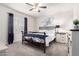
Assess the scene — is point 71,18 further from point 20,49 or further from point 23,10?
point 20,49

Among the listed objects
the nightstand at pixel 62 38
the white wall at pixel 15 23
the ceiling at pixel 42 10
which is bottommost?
the nightstand at pixel 62 38

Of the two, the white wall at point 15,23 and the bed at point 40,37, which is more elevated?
the white wall at point 15,23

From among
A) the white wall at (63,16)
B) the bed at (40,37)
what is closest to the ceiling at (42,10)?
the white wall at (63,16)

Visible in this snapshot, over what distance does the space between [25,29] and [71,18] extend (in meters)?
0.82

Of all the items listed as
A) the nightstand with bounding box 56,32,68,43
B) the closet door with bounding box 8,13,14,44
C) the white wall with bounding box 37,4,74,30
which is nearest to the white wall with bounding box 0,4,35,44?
the closet door with bounding box 8,13,14,44

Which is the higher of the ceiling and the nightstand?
the ceiling

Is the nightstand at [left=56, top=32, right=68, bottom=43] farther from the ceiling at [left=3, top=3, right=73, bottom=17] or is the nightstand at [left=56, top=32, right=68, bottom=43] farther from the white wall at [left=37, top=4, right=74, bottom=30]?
the ceiling at [left=3, top=3, right=73, bottom=17]

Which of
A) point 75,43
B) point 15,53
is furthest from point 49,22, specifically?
point 15,53

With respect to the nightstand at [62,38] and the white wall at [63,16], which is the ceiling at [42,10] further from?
the nightstand at [62,38]

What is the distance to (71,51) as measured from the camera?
6.76ft

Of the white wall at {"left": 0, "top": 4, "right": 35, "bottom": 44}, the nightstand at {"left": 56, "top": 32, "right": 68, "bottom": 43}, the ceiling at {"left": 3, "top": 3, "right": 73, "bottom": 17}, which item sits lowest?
the nightstand at {"left": 56, "top": 32, "right": 68, "bottom": 43}

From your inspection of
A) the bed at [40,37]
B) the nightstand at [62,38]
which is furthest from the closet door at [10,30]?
the nightstand at [62,38]

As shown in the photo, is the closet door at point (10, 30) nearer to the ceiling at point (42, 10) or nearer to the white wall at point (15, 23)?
the white wall at point (15, 23)

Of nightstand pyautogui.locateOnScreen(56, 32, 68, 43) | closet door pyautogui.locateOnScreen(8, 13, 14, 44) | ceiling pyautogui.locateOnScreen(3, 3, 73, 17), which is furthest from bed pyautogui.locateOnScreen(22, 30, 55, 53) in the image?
ceiling pyautogui.locateOnScreen(3, 3, 73, 17)
